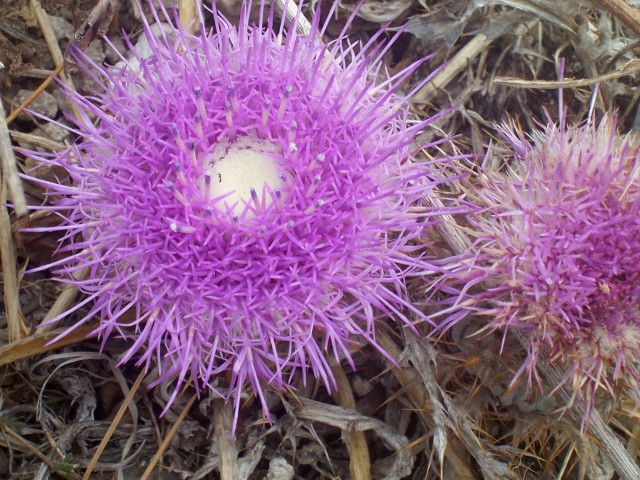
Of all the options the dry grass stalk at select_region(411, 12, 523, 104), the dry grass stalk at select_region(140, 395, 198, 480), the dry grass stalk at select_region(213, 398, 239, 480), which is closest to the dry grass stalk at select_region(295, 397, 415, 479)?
the dry grass stalk at select_region(213, 398, 239, 480)

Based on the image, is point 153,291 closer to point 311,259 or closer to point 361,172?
point 311,259

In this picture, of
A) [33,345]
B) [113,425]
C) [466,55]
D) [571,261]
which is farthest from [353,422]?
[466,55]

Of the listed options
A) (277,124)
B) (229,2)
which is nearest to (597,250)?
(277,124)

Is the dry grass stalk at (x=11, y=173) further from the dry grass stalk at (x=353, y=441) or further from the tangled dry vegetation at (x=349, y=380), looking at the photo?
the dry grass stalk at (x=353, y=441)

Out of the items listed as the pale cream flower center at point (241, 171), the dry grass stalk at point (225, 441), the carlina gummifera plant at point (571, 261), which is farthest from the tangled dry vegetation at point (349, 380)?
the pale cream flower center at point (241, 171)

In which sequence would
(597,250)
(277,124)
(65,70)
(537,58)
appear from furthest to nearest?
1. (537,58)
2. (65,70)
3. (277,124)
4. (597,250)

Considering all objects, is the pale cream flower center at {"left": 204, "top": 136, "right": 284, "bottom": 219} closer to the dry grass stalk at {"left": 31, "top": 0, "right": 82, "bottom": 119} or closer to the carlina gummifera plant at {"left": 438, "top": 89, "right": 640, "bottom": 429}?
the carlina gummifera plant at {"left": 438, "top": 89, "right": 640, "bottom": 429}

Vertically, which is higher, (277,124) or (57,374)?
(277,124)
